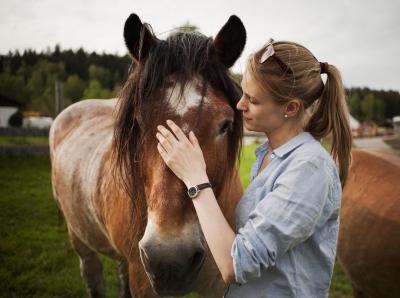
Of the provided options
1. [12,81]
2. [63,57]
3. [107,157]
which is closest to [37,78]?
[12,81]

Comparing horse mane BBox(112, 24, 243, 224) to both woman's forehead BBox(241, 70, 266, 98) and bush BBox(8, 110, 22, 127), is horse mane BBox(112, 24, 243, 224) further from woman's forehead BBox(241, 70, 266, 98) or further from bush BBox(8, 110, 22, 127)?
bush BBox(8, 110, 22, 127)

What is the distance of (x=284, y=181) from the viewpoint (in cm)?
112

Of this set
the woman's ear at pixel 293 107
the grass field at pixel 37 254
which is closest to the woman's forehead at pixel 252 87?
the woman's ear at pixel 293 107

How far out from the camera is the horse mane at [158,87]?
1.62 meters

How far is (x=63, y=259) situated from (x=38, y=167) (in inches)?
266

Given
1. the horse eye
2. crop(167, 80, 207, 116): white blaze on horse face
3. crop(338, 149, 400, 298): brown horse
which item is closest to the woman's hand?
crop(167, 80, 207, 116): white blaze on horse face

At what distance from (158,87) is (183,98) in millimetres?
175

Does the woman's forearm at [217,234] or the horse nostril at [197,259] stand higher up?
the woman's forearm at [217,234]

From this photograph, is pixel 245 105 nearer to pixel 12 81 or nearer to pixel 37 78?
pixel 12 81

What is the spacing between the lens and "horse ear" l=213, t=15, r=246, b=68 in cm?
178

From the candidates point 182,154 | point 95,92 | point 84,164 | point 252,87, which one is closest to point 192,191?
point 182,154

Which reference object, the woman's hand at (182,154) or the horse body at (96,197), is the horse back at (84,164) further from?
the woman's hand at (182,154)

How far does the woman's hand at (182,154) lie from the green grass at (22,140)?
432 inches

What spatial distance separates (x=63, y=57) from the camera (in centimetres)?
3147
